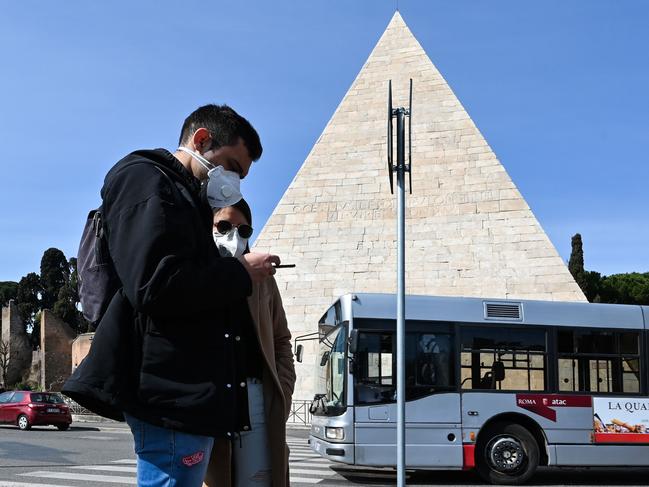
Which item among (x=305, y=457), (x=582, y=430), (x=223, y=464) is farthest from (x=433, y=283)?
(x=223, y=464)

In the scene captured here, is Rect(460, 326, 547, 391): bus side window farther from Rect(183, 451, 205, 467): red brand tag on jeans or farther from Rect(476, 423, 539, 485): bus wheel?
Rect(183, 451, 205, 467): red brand tag on jeans

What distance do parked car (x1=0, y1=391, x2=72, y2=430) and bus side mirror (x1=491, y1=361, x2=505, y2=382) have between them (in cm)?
1369

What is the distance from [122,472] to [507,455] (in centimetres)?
474

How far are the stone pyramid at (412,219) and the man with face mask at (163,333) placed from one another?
2244 cm

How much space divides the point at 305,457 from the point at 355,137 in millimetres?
15926

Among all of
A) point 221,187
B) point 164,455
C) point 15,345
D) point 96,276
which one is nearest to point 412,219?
point 221,187

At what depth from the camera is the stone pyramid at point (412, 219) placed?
80.7 feet

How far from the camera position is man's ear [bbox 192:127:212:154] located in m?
2.53

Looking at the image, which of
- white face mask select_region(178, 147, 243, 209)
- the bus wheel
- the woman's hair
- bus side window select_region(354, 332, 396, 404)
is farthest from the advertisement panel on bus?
white face mask select_region(178, 147, 243, 209)

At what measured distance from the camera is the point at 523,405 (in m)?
10.4

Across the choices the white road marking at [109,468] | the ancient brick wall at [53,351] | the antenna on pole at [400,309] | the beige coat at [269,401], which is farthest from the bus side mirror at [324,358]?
the ancient brick wall at [53,351]

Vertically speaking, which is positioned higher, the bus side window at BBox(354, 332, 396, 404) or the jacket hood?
the jacket hood

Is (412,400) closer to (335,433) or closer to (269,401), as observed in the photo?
(335,433)

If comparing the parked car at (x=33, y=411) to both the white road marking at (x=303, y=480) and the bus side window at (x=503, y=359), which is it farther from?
the bus side window at (x=503, y=359)
